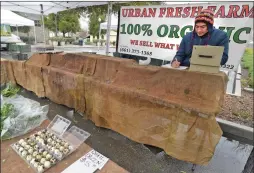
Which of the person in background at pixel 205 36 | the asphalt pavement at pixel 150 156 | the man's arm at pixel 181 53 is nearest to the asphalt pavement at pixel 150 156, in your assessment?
the asphalt pavement at pixel 150 156

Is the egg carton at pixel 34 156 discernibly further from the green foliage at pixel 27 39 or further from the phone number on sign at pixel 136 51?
the green foliage at pixel 27 39

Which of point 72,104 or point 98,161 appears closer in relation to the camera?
point 98,161

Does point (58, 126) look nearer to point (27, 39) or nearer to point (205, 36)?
point (205, 36)

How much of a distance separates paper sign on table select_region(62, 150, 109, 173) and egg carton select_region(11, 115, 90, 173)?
0.49ft

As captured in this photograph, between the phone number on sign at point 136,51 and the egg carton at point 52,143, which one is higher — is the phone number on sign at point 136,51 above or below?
above

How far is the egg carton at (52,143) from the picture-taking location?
4.88ft

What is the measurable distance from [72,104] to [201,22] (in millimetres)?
2625

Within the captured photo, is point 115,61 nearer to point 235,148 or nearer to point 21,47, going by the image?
point 235,148

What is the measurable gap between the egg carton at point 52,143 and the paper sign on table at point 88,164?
15 centimetres

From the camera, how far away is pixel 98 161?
1.60 metres

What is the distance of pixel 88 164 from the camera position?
1555 millimetres

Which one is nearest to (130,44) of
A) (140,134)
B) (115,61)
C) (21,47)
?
(115,61)

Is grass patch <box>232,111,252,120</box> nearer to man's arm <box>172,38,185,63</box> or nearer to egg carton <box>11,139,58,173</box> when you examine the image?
man's arm <box>172,38,185,63</box>

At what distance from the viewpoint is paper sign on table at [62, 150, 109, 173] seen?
4.86 feet
